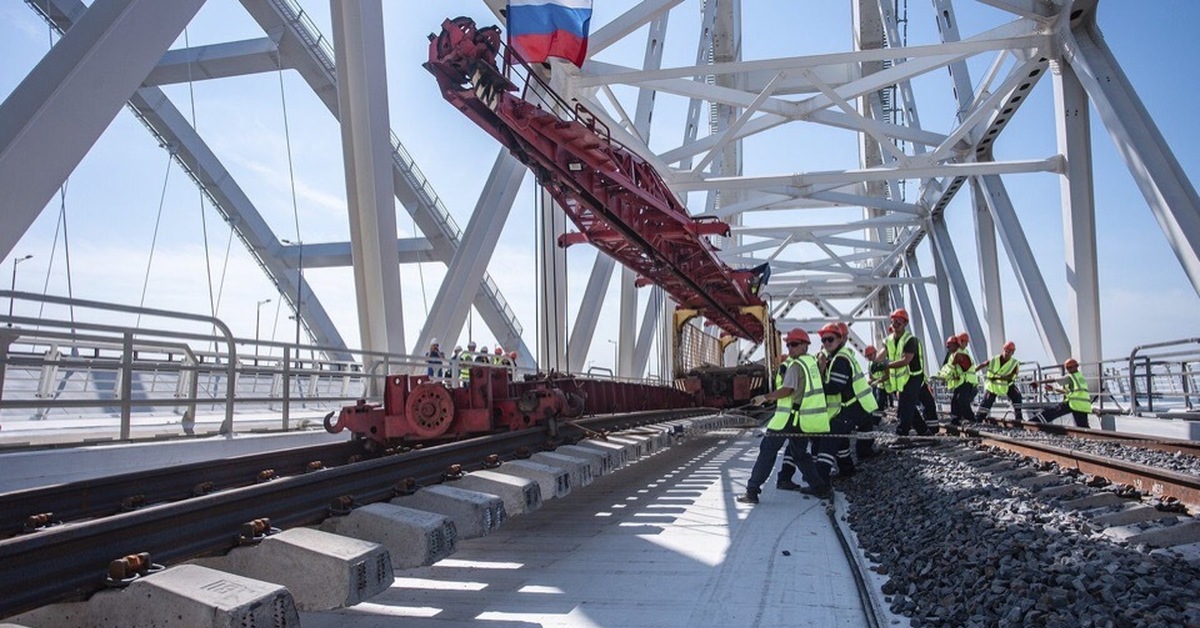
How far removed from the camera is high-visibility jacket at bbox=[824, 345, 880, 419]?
28.1 feet

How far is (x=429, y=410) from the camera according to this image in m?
6.52

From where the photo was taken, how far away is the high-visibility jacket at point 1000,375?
575 inches

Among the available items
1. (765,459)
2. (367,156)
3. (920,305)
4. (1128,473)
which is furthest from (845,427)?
(920,305)

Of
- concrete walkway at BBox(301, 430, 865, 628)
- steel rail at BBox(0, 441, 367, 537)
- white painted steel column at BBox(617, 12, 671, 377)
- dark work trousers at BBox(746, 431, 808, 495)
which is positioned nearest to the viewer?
steel rail at BBox(0, 441, 367, 537)

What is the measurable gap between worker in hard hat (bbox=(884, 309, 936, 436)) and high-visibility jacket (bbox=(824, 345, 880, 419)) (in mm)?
985

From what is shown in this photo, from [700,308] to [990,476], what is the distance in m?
9.89

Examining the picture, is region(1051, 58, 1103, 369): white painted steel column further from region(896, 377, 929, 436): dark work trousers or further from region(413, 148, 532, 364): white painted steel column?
region(413, 148, 532, 364): white painted steel column

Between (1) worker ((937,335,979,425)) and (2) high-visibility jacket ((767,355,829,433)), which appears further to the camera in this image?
(1) worker ((937,335,979,425))

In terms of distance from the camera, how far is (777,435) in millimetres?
7496

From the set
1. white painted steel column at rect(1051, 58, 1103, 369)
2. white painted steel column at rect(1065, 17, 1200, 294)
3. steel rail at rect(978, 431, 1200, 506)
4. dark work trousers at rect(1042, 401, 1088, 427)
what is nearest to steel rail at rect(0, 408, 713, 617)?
steel rail at rect(978, 431, 1200, 506)

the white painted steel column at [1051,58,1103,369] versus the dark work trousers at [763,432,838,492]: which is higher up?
the white painted steel column at [1051,58,1103,369]

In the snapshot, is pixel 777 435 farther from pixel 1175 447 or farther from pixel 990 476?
pixel 1175 447

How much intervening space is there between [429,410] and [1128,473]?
5114mm

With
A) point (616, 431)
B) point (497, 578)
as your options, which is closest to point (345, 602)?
point (497, 578)
